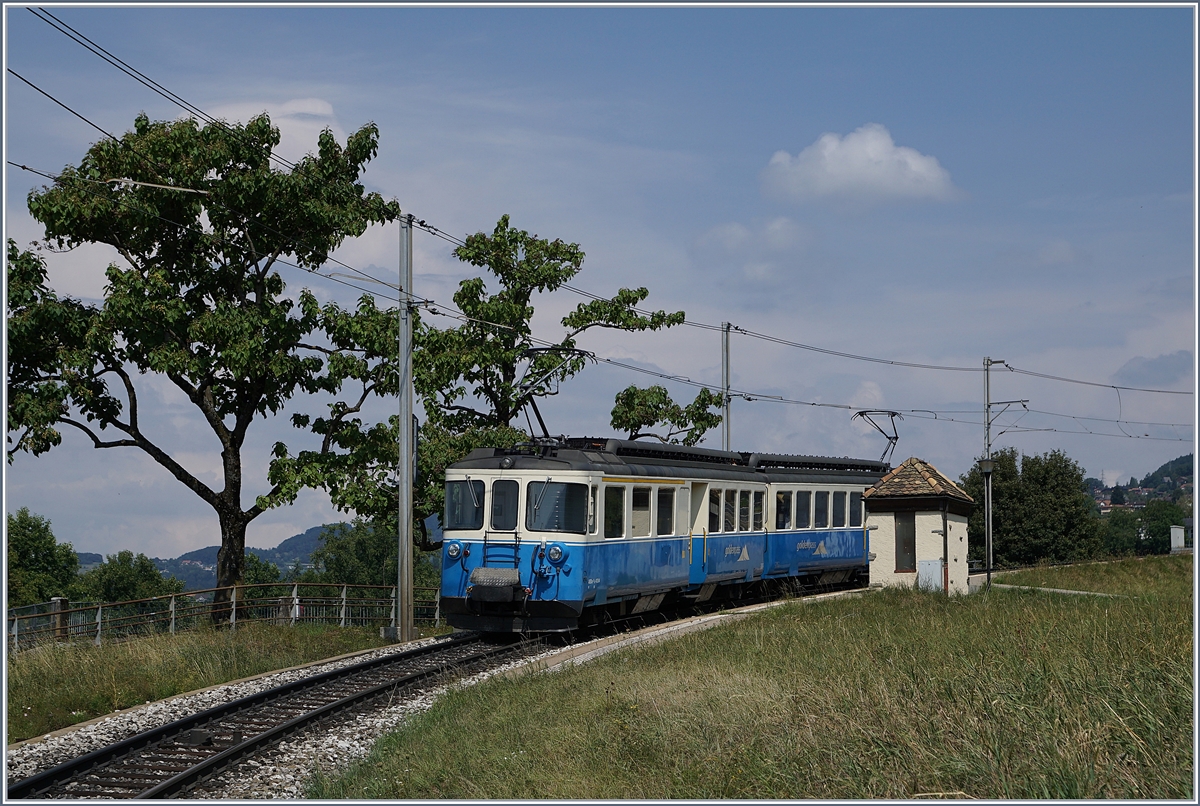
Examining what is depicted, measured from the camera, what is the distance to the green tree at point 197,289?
2264 centimetres

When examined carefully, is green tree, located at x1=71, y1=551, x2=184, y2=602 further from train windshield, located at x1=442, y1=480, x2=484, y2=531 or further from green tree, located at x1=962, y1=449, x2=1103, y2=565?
train windshield, located at x1=442, y1=480, x2=484, y2=531

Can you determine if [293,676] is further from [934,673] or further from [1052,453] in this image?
[1052,453]

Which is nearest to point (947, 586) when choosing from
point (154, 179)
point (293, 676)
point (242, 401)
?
point (293, 676)

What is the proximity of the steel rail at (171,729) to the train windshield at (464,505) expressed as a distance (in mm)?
2071

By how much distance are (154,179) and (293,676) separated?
1202 centimetres

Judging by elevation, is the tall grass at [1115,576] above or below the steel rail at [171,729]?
above

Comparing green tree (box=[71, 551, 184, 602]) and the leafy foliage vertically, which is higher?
the leafy foliage

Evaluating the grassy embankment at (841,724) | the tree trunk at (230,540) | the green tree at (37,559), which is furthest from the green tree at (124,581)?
the grassy embankment at (841,724)

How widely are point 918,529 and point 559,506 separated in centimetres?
1018

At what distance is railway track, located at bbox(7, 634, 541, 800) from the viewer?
408 inches

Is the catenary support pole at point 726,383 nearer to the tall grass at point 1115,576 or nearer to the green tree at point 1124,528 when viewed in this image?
the tall grass at point 1115,576

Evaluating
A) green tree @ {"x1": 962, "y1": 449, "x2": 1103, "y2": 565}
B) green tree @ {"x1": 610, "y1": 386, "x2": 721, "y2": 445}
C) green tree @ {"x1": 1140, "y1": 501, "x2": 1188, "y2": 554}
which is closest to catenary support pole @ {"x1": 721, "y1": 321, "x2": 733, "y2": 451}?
green tree @ {"x1": 610, "y1": 386, "x2": 721, "y2": 445}

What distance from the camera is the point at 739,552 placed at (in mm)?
23422

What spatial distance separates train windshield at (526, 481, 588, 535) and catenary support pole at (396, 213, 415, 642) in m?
3.92
